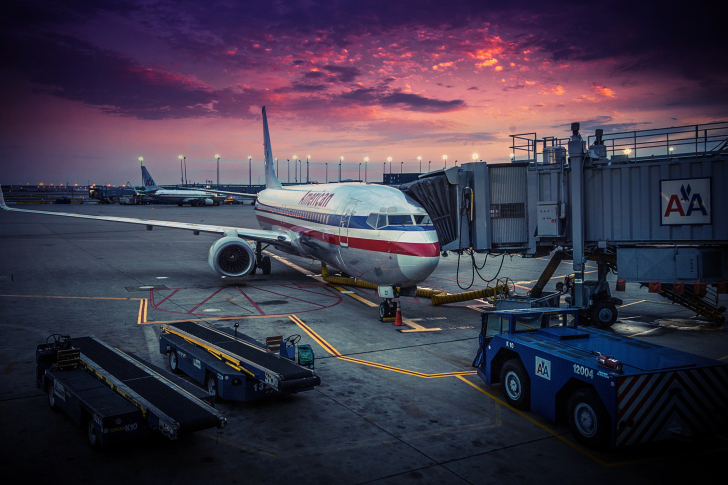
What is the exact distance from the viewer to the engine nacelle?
1054 inches

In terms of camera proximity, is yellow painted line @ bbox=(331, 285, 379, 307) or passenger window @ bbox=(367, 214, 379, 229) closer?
passenger window @ bbox=(367, 214, 379, 229)

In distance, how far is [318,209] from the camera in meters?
25.2

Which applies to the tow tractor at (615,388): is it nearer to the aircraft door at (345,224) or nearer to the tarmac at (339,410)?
the tarmac at (339,410)

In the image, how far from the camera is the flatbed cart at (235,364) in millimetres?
11555

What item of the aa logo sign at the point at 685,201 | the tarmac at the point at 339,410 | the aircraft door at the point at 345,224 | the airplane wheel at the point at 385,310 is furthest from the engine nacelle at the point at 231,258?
the aa logo sign at the point at 685,201

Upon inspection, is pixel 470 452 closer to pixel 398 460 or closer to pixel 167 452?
pixel 398 460

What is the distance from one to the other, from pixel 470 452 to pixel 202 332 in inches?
346

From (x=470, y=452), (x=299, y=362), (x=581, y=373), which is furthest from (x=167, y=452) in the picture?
(x=581, y=373)

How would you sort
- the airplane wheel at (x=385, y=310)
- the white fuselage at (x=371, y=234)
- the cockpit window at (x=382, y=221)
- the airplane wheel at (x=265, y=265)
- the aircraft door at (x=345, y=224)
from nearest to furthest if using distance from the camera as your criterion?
the white fuselage at (x=371, y=234) → the cockpit window at (x=382, y=221) → the airplane wheel at (x=385, y=310) → the aircraft door at (x=345, y=224) → the airplane wheel at (x=265, y=265)

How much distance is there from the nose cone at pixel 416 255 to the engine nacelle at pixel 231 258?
10.8 m

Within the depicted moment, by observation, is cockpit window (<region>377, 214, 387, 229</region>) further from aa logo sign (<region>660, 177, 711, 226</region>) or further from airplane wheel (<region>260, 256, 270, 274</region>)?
airplane wheel (<region>260, 256, 270, 274</region>)

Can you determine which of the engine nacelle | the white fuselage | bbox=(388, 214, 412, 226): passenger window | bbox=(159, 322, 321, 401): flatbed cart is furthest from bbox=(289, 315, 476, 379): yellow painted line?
the engine nacelle

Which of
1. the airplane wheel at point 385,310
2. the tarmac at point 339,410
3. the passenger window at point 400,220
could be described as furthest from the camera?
the airplane wheel at point 385,310

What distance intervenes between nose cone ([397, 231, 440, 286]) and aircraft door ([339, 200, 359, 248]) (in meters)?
3.31
